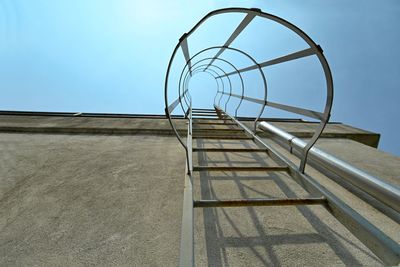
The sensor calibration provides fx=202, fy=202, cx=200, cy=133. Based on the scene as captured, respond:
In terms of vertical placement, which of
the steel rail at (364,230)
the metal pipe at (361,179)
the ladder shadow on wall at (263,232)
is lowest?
the ladder shadow on wall at (263,232)

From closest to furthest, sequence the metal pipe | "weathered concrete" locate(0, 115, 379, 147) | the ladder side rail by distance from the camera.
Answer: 1. the ladder side rail
2. the metal pipe
3. "weathered concrete" locate(0, 115, 379, 147)

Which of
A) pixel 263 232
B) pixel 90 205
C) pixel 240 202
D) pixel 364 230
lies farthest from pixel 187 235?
pixel 90 205

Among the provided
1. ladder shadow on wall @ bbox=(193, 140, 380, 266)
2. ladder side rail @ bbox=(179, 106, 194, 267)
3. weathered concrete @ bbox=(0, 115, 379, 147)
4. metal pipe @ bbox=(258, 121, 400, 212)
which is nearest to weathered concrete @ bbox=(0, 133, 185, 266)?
ladder shadow on wall @ bbox=(193, 140, 380, 266)

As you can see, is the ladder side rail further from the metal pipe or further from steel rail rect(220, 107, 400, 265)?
the metal pipe

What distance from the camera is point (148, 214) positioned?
5.49 ft

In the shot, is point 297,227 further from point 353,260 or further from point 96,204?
point 96,204

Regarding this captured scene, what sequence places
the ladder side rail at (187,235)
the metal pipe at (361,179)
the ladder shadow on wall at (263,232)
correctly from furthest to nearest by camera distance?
the ladder shadow on wall at (263,232) → the metal pipe at (361,179) → the ladder side rail at (187,235)

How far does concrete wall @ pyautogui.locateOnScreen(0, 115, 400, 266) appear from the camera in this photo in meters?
1.33

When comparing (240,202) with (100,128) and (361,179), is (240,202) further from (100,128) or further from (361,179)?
(100,128)

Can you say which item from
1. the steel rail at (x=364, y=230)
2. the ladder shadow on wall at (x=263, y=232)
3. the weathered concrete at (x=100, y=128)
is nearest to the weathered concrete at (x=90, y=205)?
the ladder shadow on wall at (x=263, y=232)

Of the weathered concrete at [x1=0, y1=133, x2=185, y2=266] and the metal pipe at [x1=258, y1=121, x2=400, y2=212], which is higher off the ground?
the metal pipe at [x1=258, y1=121, x2=400, y2=212]

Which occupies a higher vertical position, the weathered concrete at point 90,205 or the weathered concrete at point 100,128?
the weathered concrete at point 100,128

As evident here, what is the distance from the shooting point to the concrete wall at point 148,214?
133cm

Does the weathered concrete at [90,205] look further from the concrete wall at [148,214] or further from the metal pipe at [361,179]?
the metal pipe at [361,179]
